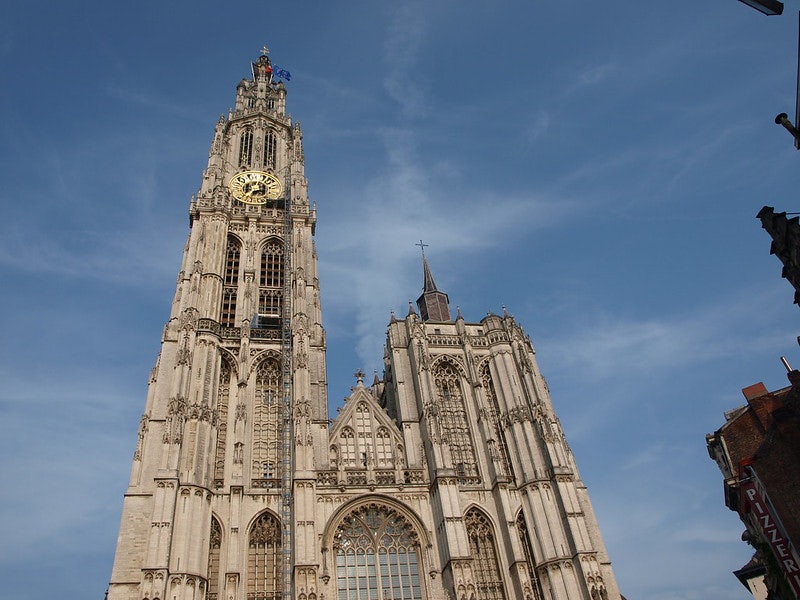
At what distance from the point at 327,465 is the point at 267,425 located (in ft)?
14.9

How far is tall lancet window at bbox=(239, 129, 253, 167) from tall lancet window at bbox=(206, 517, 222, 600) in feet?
103

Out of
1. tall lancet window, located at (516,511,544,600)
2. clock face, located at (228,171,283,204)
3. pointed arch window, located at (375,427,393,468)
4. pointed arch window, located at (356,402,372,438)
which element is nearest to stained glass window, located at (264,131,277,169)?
clock face, located at (228,171,283,204)

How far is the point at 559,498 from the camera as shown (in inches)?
1302

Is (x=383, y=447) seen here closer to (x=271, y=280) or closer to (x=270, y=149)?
(x=271, y=280)

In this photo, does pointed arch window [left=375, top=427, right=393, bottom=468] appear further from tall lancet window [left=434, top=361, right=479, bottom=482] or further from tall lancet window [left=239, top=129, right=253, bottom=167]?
tall lancet window [left=239, top=129, right=253, bottom=167]

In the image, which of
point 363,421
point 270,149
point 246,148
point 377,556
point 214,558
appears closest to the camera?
point 214,558

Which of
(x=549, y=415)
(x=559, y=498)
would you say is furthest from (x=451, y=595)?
(x=549, y=415)

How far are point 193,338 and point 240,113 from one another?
29067 millimetres

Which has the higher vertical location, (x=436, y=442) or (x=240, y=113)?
(x=240, y=113)

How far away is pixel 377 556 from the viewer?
3209cm

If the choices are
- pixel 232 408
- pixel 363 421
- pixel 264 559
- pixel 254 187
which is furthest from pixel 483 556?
pixel 254 187

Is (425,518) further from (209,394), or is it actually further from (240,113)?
(240,113)

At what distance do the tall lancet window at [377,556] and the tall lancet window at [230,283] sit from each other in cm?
1542

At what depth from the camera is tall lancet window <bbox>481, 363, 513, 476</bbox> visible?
36138mm
